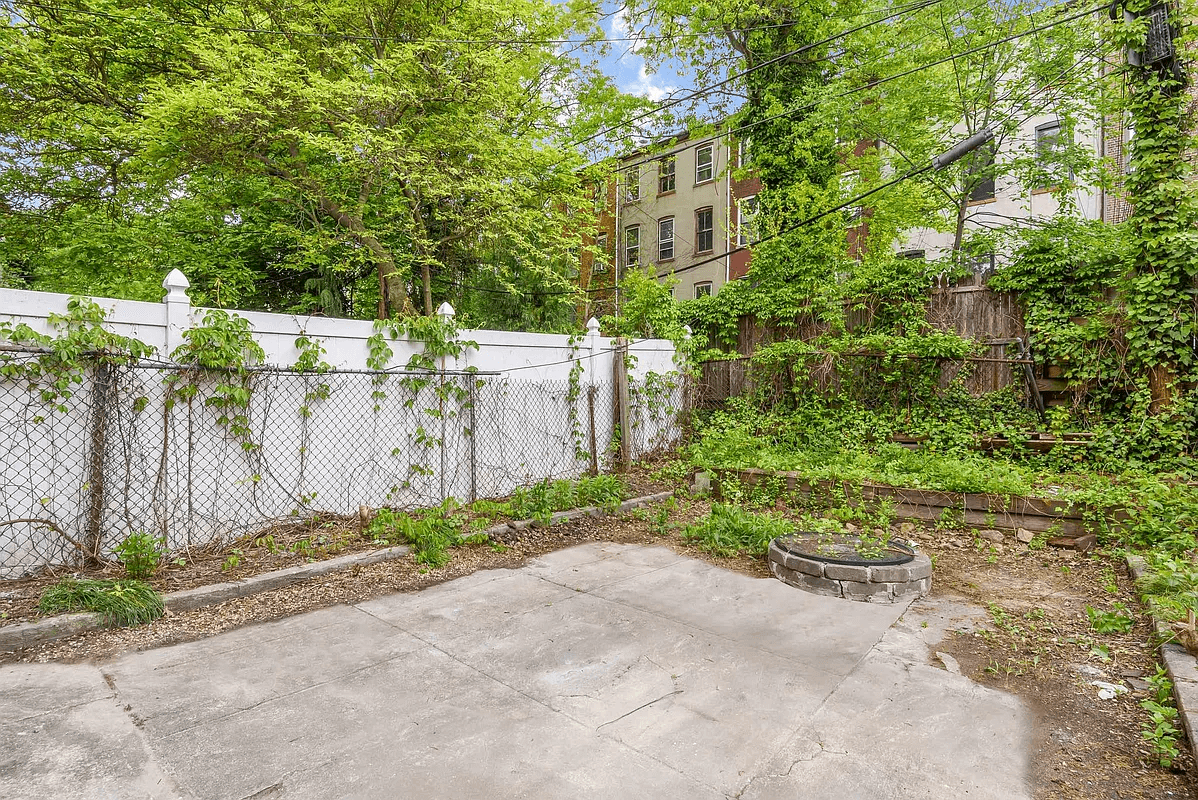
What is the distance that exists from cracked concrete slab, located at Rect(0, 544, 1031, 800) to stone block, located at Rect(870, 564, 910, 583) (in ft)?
0.79

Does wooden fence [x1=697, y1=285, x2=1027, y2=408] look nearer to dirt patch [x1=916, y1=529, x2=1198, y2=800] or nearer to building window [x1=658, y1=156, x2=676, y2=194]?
dirt patch [x1=916, y1=529, x2=1198, y2=800]

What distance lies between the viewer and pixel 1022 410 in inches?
285

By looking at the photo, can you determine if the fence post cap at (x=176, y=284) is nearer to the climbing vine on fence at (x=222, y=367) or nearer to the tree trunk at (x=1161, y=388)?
the climbing vine on fence at (x=222, y=367)

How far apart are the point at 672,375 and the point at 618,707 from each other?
687cm

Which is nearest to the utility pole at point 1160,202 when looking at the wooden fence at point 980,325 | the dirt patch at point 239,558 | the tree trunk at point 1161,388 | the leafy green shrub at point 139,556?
the tree trunk at point 1161,388

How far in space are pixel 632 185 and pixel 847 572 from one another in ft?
65.3

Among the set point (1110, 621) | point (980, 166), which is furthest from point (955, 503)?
point (980, 166)

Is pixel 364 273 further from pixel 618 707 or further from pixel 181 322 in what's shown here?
pixel 618 707

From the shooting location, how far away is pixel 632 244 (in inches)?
919

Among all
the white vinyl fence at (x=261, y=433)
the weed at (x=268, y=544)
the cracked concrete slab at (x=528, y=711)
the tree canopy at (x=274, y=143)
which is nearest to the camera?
the cracked concrete slab at (x=528, y=711)

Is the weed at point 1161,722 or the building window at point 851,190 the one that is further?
the building window at point 851,190

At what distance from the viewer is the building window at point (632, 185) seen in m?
20.6

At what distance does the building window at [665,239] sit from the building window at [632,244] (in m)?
0.86

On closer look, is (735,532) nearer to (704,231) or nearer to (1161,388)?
(1161,388)
